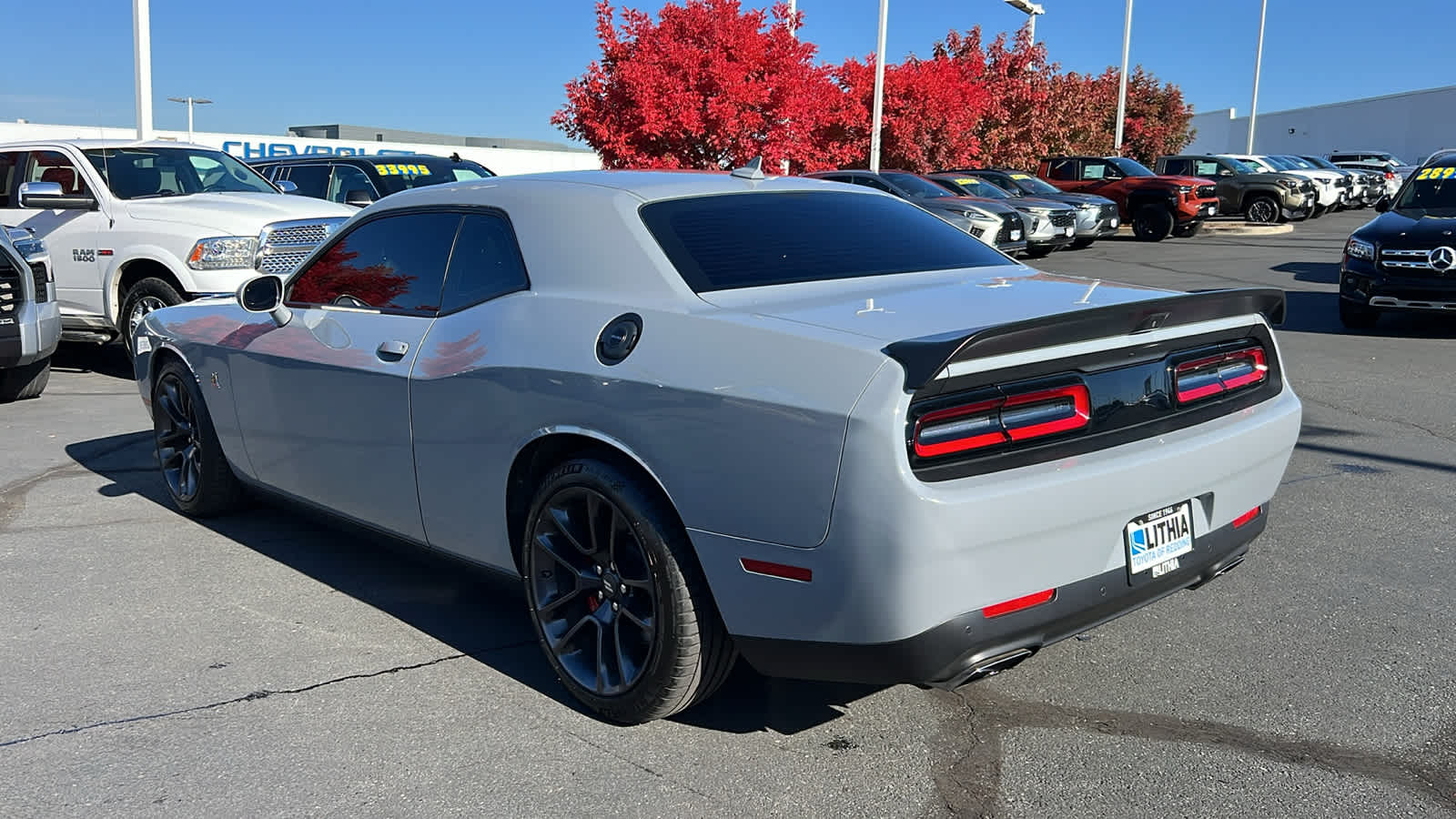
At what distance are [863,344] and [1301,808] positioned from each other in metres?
1.55

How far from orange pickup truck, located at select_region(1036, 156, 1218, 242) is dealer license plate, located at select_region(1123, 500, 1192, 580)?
23287mm

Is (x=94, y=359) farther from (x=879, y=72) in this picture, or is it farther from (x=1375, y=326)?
(x=879, y=72)

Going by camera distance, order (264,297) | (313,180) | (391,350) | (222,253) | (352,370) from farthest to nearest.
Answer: (313,180), (222,253), (264,297), (352,370), (391,350)

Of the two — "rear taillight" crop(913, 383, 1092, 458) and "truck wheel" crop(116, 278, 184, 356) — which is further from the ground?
"rear taillight" crop(913, 383, 1092, 458)

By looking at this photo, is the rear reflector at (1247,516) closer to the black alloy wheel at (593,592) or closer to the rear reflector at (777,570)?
the rear reflector at (777,570)

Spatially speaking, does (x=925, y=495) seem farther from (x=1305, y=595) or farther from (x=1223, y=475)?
(x=1305, y=595)

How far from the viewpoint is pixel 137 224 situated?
9.51 metres

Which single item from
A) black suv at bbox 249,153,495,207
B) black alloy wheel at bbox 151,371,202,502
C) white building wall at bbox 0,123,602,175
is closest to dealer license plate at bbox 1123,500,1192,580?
black alloy wheel at bbox 151,371,202,502

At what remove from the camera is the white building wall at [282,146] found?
27531mm

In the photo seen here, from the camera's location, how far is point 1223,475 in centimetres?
343

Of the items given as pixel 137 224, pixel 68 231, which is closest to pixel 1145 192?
pixel 137 224

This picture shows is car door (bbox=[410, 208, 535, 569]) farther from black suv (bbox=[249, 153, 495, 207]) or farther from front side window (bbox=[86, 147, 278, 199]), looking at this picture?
black suv (bbox=[249, 153, 495, 207])

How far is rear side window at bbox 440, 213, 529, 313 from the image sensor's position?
3.89m

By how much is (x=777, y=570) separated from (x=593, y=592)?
0.79 metres
